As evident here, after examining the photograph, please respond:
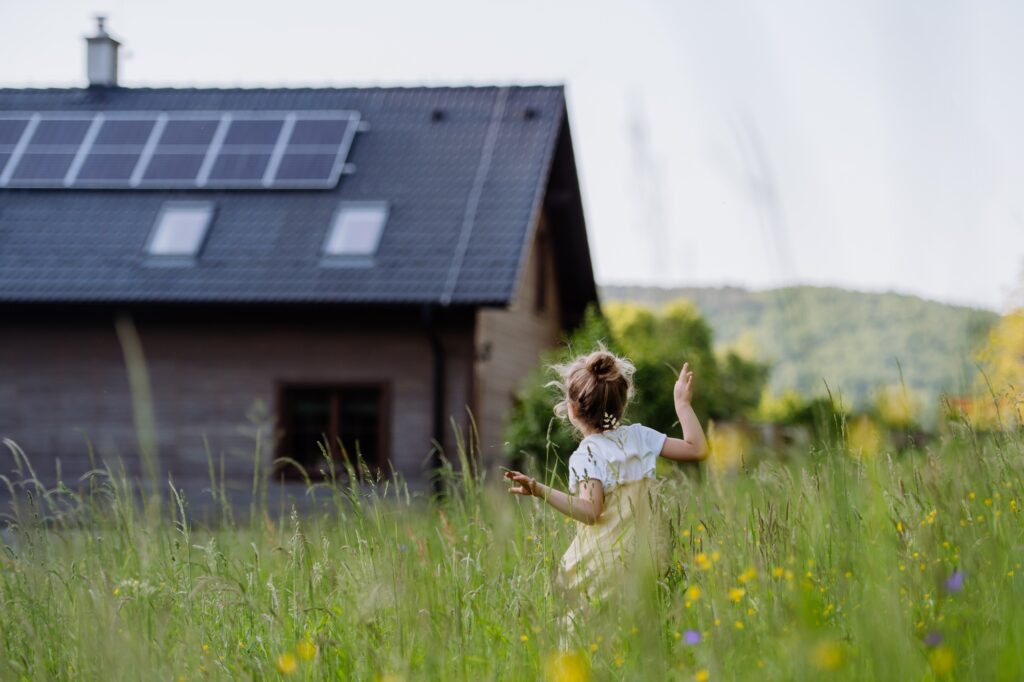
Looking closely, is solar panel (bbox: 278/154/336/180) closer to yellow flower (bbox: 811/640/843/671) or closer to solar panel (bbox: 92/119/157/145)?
solar panel (bbox: 92/119/157/145)

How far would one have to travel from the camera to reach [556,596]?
9.66 ft

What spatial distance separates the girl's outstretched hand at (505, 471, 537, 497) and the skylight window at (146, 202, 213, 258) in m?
12.3

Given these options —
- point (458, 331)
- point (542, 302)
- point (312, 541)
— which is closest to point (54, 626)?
point (312, 541)

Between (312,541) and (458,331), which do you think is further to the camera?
(458,331)

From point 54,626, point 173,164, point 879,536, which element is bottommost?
point 54,626

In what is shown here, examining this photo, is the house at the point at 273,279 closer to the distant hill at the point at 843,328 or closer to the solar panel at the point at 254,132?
the solar panel at the point at 254,132

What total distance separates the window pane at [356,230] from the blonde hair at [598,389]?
35.7 feet

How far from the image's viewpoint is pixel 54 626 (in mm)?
3324

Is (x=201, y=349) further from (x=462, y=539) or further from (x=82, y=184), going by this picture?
(x=462, y=539)

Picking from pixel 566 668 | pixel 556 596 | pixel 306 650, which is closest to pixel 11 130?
pixel 306 650

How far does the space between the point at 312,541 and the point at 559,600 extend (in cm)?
103

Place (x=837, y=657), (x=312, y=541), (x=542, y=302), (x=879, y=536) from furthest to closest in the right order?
(x=542, y=302) → (x=312, y=541) → (x=879, y=536) → (x=837, y=657)

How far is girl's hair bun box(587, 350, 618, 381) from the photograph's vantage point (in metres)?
4.00

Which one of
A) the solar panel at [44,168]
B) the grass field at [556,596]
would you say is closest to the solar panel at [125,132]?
the solar panel at [44,168]
